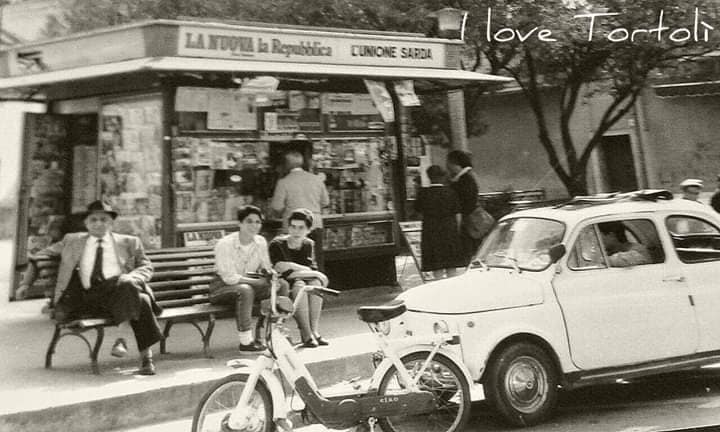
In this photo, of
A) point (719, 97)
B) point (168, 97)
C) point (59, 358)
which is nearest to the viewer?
point (59, 358)

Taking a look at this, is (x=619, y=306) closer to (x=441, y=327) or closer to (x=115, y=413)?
(x=441, y=327)

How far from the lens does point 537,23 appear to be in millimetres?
15094

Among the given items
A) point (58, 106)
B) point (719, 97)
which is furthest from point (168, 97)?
point (719, 97)

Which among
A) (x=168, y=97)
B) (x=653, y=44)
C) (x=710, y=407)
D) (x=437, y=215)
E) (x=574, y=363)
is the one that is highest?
(x=653, y=44)

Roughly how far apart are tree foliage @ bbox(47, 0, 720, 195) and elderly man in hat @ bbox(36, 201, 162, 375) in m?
8.47

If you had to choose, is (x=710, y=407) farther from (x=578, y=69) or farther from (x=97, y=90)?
(x=578, y=69)

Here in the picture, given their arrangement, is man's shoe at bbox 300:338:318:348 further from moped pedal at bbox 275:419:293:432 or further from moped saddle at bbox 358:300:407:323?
moped pedal at bbox 275:419:293:432

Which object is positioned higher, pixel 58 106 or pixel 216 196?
pixel 58 106

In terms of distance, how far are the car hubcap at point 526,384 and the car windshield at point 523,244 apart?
733 mm

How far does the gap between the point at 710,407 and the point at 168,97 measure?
673 centimetres

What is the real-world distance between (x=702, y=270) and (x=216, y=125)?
239 inches

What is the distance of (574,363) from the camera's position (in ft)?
20.7

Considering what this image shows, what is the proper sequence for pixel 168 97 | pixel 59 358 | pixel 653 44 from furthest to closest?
1. pixel 653 44
2. pixel 168 97
3. pixel 59 358

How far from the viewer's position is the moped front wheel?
5305mm
